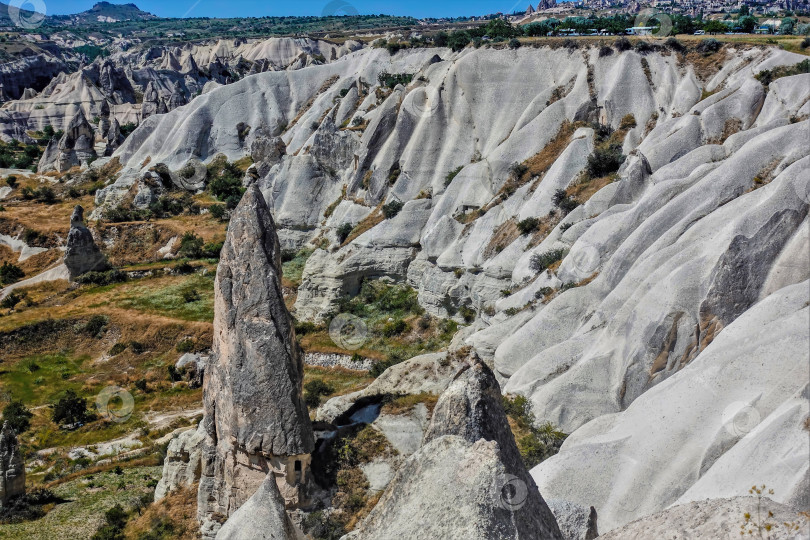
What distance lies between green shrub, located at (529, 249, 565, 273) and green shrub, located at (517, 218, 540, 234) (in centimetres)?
344

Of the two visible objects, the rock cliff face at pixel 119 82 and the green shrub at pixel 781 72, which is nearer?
the green shrub at pixel 781 72

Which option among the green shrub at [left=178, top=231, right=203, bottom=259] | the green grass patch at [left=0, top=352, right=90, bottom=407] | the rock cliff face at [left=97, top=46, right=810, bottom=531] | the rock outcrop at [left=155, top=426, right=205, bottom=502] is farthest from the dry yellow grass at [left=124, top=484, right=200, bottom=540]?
the green shrub at [left=178, top=231, right=203, bottom=259]

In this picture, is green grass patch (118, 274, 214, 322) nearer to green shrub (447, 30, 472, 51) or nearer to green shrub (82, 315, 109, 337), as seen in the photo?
green shrub (82, 315, 109, 337)

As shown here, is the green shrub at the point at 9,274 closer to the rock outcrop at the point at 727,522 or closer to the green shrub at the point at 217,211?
the green shrub at the point at 217,211

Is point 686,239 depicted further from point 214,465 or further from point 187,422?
point 187,422

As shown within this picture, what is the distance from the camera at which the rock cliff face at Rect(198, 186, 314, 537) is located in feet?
56.9

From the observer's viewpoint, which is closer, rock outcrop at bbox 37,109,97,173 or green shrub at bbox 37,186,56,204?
green shrub at bbox 37,186,56,204

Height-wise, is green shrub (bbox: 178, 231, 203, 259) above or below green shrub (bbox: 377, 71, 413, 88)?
below

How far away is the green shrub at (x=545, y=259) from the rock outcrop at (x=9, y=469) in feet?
71.0

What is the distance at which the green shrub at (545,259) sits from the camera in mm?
28656

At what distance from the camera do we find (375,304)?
3944 cm

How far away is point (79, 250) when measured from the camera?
160ft

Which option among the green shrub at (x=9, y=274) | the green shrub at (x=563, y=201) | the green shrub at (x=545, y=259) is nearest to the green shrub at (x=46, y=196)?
the green shrub at (x=9, y=274)

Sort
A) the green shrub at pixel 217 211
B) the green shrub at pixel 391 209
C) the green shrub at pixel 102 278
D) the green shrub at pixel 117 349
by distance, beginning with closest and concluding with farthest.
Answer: the green shrub at pixel 117 349, the green shrub at pixel 391 209, the green shrub at pixel 102 278, the green shrub at pixel 217 211
